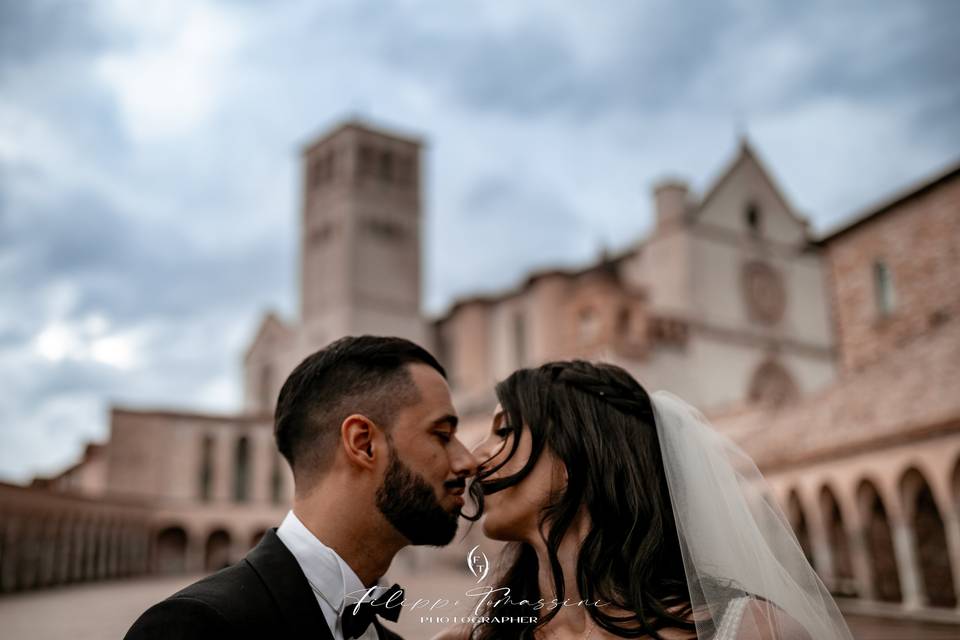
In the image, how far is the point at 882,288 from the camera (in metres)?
23.8

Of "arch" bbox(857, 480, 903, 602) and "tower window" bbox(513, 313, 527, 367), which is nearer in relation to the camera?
"arch" bbox(857, 480, 903, 602)

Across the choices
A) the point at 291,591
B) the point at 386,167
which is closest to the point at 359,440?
the point at 291,591

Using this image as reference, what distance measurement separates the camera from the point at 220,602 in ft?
6.87

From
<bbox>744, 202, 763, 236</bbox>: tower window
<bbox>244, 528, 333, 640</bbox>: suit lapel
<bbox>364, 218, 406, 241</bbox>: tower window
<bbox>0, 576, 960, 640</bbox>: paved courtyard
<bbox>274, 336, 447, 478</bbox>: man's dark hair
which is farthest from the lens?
<bbox>364, 218, 406, 241</bbox>: tower window

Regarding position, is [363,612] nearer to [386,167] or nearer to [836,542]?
[836,542]

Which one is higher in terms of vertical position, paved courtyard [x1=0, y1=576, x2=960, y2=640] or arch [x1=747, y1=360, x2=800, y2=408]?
arch [x1=747, y1=360, x2=800, y2=408]

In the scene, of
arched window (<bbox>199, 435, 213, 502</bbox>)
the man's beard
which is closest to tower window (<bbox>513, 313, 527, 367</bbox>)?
arched window (<bbox>199, 435, 213, 502</bbox>)

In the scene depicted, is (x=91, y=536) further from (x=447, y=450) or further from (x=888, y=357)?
(x=447, y=450)

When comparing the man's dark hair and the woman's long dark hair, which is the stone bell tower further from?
the man's dark hair

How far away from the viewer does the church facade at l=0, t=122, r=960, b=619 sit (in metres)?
16.6

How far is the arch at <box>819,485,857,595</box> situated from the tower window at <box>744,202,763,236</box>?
84.2 feet

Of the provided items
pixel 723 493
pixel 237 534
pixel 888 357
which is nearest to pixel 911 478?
pixel 888 357

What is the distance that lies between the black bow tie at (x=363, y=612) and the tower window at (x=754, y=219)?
42.2m

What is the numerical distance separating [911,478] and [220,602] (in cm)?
1606
